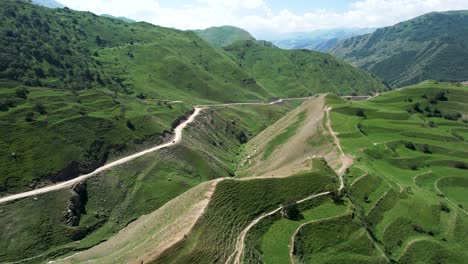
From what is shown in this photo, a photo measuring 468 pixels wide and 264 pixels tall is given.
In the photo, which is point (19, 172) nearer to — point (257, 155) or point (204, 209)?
point (204, 209)

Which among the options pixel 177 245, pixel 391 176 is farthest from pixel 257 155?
pixel 177 245

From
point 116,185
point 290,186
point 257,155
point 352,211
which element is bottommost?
point 257,155

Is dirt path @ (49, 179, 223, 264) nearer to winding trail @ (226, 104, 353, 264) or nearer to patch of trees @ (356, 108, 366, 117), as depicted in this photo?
winding trail @ (226, 104, 353, 264)

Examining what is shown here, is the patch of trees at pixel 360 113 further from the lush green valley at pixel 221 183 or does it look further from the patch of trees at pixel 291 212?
the patch of trees at pixel 291 212

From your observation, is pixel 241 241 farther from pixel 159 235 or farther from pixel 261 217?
pixel 159 235

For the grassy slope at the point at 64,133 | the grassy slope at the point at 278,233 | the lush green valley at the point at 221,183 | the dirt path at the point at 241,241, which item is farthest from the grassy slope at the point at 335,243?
the grassy slope at the point at 64,133

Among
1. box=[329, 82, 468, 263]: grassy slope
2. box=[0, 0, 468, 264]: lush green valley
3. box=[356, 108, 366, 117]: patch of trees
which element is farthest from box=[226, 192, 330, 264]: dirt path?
box=[356, 108, 366, 117]: patch of trees
